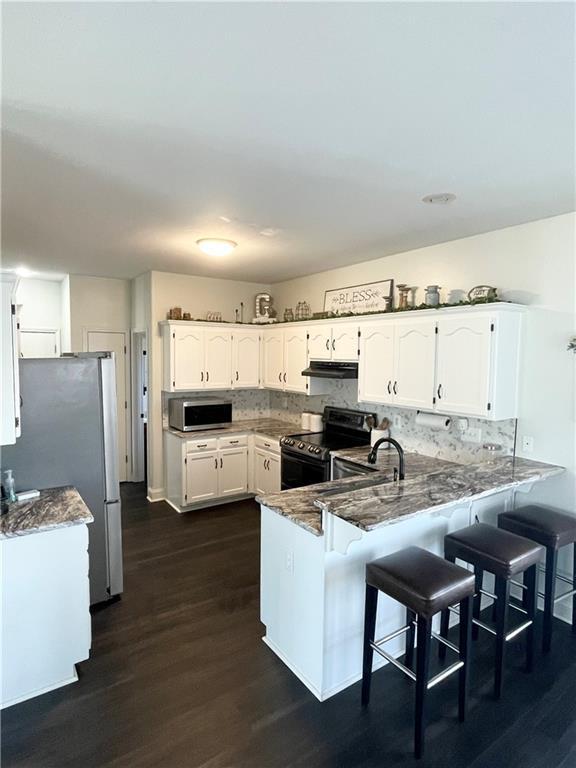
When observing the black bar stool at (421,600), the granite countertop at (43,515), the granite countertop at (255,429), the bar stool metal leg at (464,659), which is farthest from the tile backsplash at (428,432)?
the granite countertop at (43,515)

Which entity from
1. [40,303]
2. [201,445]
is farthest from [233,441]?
[40,303]

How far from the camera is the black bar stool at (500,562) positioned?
2.33 meters

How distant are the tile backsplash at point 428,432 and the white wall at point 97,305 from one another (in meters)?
2.82

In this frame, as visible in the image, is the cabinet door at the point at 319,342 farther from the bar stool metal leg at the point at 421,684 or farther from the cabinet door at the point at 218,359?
the bar stool metal leg at the point at 421,684

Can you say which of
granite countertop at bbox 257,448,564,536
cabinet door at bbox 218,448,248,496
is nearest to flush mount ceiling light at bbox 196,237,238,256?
granite countertop at bbox 257,448,564,536

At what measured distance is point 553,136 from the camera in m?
1.92

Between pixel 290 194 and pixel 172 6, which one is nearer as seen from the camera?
pixel 172 6

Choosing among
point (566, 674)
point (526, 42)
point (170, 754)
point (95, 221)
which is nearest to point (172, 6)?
point (526, 42)

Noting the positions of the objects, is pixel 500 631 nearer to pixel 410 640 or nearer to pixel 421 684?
pixel 410 640

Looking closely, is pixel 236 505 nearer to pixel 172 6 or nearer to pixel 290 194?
pixel 290 194

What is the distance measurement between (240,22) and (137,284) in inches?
190

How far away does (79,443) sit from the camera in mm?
3016

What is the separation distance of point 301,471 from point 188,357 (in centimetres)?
187

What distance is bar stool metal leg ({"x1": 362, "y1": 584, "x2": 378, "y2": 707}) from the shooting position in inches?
89.0
